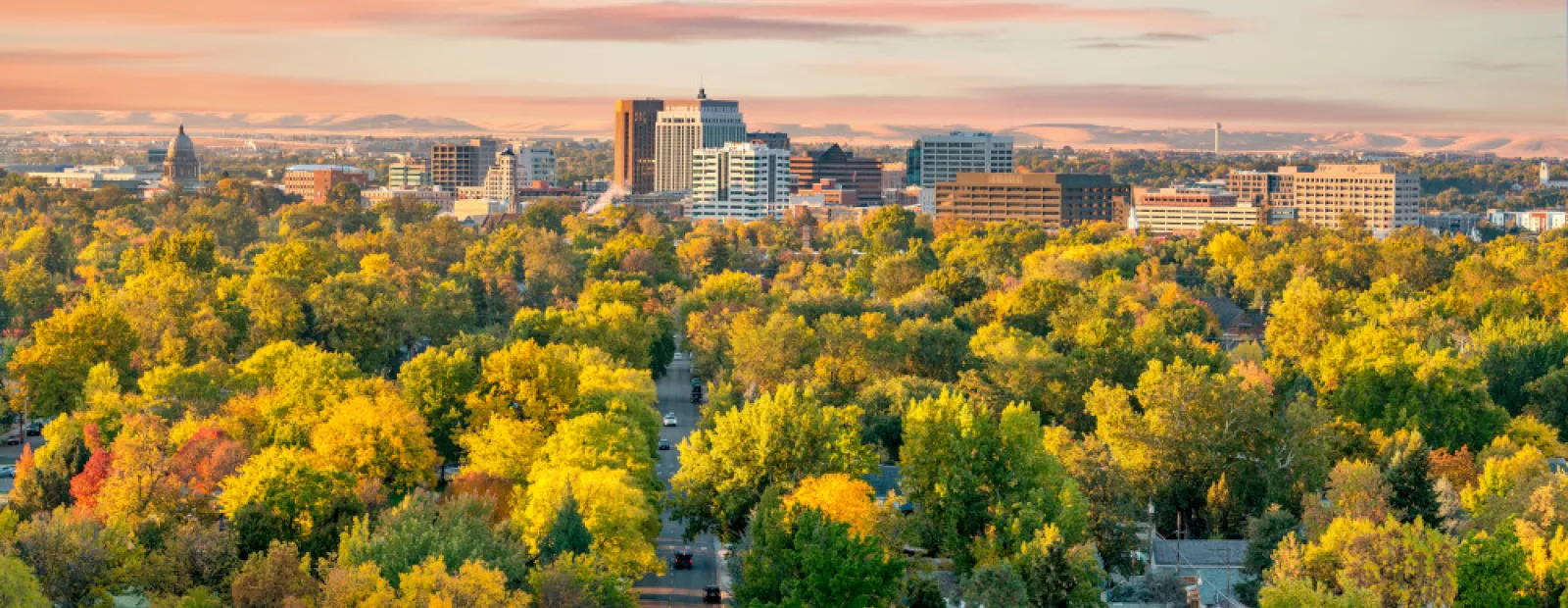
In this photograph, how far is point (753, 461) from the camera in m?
53.2

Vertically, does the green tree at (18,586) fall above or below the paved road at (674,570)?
above

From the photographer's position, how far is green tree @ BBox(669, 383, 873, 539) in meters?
52.5

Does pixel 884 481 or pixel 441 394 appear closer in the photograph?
pixel 884 481

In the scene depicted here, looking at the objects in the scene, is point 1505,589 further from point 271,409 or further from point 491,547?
point 271,409

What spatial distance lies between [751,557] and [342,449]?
16.3 meters

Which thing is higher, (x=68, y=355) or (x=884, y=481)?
(x=68, y=355)

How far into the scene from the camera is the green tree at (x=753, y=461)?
5250 centimetres

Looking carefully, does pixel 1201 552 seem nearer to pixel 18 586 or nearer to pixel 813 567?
pixel 813 567

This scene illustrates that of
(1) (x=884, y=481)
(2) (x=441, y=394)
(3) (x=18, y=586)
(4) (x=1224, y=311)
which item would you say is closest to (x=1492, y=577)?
(1) (x=884, y=481)

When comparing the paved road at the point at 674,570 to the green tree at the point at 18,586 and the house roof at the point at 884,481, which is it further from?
the green tree at the point at 18,586

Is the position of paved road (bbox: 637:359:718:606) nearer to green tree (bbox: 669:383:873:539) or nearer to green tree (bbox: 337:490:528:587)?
green tree (bbox: 669:383:873:539)

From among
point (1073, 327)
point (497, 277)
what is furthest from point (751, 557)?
point (497, 277)

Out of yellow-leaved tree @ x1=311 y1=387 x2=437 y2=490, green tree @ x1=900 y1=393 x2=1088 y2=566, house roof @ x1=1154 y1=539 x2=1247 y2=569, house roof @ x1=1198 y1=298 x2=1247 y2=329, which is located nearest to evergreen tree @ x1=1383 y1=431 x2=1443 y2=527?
house roof @ x1=1154 y1=539 x2=1247 y2=569

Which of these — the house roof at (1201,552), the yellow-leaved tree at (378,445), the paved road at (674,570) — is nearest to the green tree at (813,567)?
the paved road at (674,570)
